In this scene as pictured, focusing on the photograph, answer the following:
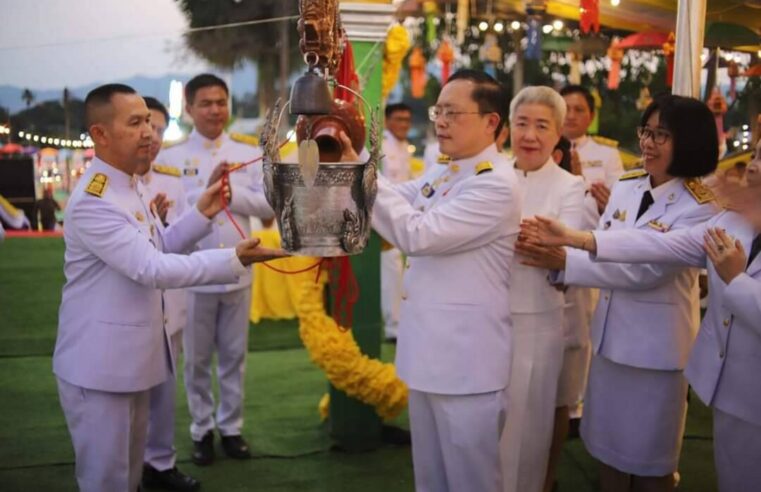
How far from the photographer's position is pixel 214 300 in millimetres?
4020

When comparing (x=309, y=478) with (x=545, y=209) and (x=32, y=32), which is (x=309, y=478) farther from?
(x=32, y=32)

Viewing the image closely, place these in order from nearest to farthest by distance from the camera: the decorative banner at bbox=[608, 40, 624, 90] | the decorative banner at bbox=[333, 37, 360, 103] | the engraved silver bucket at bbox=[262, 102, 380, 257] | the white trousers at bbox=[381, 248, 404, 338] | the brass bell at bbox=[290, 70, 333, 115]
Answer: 1. the brass bell at bbox=[290, 70, 333, 115]
2. the engraved silver bucket at bbox=[262, 102, 380, 257]
3. the decorative banner at bbox=[333, 37, 360, 103]
4. the decorative banner at bbox=[608, 40, 624, 90]
5. the white trousers at bbox=[381, 248, 404, 338]

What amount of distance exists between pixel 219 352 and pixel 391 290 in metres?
2.51

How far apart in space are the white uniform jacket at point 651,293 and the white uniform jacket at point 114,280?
1249mm

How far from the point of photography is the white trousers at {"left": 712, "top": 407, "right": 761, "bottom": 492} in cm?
232

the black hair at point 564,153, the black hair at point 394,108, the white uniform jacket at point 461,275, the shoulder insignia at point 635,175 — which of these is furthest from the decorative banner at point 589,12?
the black hair at point 394,108

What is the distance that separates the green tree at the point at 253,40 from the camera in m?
5.20

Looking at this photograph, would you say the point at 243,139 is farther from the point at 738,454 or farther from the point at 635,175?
the point at 738,454

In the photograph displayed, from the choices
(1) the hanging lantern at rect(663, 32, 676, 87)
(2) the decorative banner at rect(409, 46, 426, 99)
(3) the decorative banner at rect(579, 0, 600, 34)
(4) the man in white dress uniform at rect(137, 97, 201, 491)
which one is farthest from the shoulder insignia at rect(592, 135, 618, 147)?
(2) the decorative banner at rect(409, 46, 426, 99)

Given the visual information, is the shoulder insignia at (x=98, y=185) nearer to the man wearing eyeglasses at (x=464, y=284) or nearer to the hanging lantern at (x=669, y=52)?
the man wearing eyeglasses at (x=464, y=284)

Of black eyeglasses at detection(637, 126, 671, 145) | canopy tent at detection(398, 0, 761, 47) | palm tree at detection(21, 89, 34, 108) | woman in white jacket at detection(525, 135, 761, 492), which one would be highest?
canopy tent at detection(398, 0, 761, 47)

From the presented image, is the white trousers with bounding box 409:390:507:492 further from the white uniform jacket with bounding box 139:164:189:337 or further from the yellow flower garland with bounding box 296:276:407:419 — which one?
the white uniform jacket with bounding box 139:164:189:337

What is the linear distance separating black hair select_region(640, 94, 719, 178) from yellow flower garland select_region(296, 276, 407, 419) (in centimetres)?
182

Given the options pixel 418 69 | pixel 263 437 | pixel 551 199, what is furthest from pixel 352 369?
pixel 418 69
